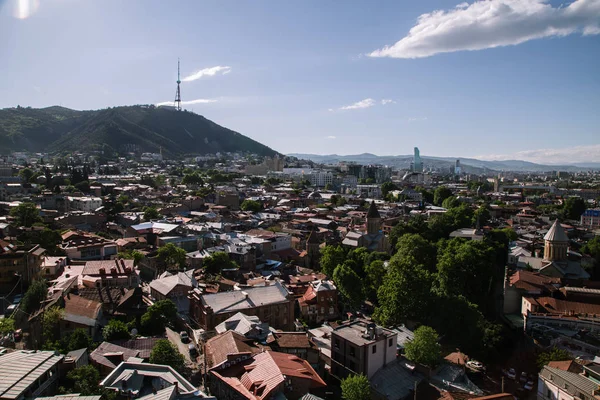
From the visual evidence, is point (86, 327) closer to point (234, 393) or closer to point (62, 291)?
point (62, 291)

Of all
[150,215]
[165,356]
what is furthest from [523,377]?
[150,215]

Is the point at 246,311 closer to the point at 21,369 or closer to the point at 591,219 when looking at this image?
the point at 21,369

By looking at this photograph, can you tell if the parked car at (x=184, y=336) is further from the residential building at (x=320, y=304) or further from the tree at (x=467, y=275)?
the tree at (x=467, y=275)

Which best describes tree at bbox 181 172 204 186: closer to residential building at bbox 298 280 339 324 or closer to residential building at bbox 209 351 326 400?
residential building at bbox 298 280 339 324

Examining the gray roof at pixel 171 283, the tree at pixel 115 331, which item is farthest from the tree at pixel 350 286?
the tree at pixel 115 331

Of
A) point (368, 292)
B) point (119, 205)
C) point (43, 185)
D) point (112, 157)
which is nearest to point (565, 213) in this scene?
point (368, 292)

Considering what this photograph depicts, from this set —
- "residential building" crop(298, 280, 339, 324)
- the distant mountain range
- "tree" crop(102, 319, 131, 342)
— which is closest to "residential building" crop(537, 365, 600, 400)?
"residential building" crop(298, 280, 339, 324)
